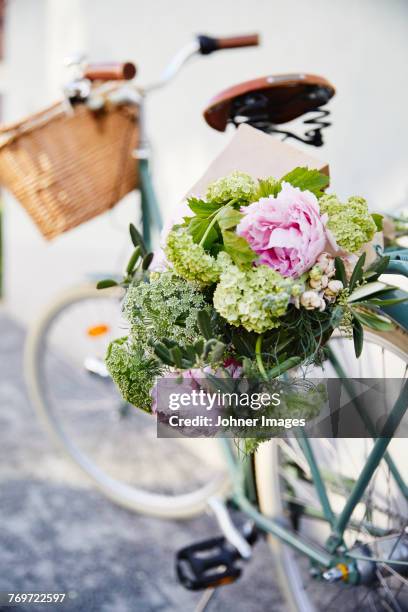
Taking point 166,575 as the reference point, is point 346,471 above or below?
above

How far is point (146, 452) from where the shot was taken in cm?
263

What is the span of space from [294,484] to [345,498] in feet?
0.62

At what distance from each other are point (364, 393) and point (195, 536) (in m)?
1.23

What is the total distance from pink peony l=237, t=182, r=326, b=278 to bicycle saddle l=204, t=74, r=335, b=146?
549 mm

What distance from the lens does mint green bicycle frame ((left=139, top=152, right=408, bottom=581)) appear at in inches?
42.9

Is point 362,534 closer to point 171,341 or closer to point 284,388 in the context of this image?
point 284,388

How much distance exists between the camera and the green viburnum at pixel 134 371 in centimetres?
88

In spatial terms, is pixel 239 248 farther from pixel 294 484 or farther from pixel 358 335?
pixel 294 484

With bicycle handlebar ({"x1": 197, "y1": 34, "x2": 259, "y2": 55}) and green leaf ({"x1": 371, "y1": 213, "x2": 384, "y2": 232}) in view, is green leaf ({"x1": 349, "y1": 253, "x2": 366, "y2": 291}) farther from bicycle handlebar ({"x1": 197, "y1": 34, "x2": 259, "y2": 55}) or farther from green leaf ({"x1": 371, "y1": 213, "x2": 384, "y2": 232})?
bicycle handlebar ({"x1": 197, "y1": 34, "x2": 259, "y2": 55})

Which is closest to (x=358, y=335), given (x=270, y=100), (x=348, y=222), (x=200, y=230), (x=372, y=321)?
(x=372, y=321)

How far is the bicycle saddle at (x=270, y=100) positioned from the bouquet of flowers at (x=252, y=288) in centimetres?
45

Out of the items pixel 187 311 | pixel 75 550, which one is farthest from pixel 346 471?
pixel 75 550

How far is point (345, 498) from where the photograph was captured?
4.87ft

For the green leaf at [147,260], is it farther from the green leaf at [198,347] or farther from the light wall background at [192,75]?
the light wall background at [192,75]
